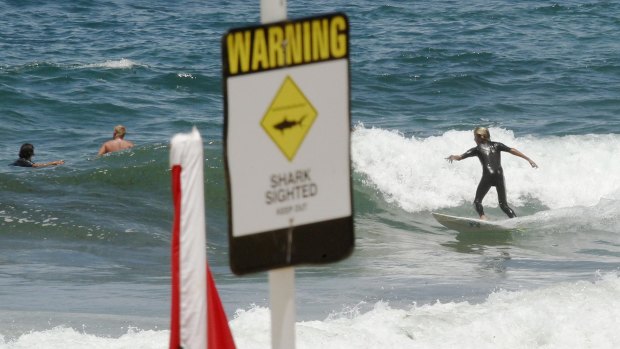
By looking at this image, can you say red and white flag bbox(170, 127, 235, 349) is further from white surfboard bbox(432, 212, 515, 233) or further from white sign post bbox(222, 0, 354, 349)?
white surfboard bbox(432, 212, 515, 233)

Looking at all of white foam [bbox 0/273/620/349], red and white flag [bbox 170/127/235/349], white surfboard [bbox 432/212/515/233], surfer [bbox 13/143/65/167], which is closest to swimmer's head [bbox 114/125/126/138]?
surfer [bbox 13/143/65/167]

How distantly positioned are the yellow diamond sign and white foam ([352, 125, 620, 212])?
14394mm

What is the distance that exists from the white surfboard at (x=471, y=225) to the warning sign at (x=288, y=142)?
11.8 m

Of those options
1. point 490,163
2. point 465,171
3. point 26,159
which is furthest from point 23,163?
point 465,171

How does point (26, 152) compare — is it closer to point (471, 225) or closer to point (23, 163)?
point (23, 163)

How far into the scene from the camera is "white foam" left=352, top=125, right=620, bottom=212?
18125 mm

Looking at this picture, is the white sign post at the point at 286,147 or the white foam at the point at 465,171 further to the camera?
the white foam at the point at 465,171

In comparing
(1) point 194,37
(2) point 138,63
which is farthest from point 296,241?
(1) point 194,37

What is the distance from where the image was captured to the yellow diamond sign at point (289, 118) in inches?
119

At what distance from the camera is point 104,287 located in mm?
10977

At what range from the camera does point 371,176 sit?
1833 cm

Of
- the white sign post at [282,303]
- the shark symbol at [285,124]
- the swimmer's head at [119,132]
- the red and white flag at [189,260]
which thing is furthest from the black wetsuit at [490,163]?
the shark symbol at [285,124]

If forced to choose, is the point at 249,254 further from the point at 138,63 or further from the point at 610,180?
the point at 138,63

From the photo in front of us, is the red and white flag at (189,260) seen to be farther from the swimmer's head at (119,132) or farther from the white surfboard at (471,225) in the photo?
the swimmer's head at (119,132)
